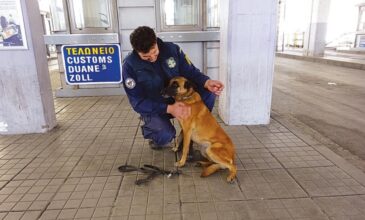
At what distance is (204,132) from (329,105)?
449cm

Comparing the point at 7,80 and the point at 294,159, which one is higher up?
the point at 7,80

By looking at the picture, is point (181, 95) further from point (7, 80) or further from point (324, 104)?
point (324, 104)

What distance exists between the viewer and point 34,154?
3.63 metres

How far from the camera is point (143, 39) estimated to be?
8.68ft

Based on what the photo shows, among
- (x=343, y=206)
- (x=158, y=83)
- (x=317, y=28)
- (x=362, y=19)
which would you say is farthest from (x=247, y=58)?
(x=362, y=19)

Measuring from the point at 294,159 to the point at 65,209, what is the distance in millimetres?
2608

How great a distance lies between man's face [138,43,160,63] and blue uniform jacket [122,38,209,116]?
0.11 metres

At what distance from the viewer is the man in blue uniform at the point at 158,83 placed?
3070 mm

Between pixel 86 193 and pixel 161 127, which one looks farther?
pixel 161 127

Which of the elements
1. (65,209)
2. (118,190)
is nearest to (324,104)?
(118,190)

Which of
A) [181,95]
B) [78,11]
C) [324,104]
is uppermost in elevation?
[78,11]

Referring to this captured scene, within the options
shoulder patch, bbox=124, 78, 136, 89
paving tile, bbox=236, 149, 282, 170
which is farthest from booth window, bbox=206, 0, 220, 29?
shoulder patch, bbox=124, 78, 136, 89

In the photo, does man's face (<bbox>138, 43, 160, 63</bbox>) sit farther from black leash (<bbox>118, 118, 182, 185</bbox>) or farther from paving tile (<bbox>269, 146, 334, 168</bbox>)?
paving tile (<bbox>269, 146, 334, 168</bbox>)

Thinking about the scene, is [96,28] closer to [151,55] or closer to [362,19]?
[151,55]
